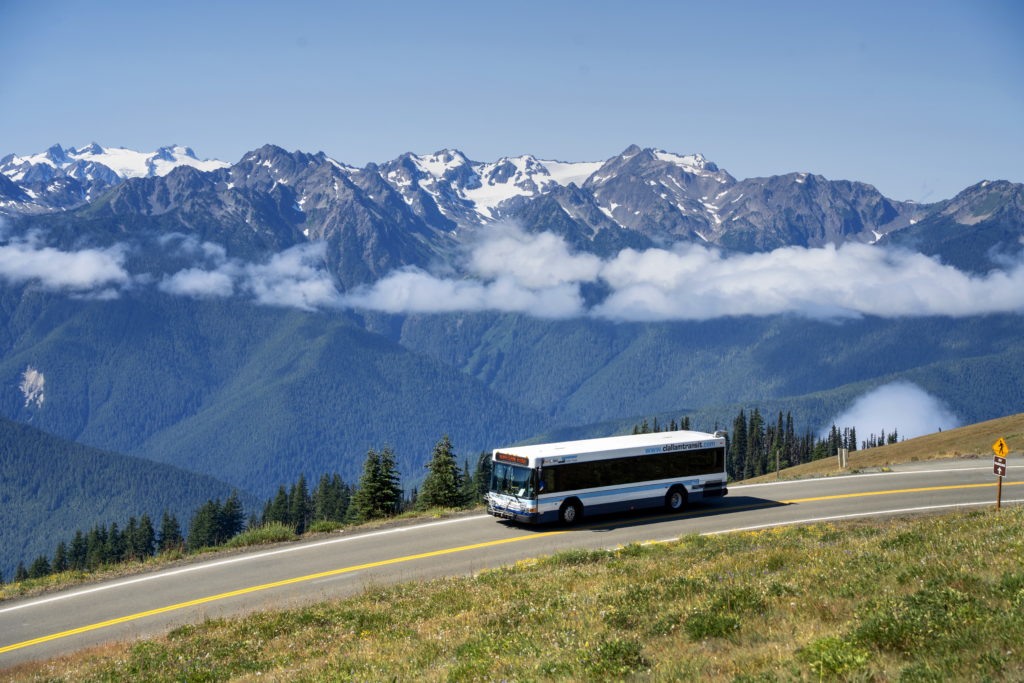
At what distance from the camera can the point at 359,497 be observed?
53.2 m

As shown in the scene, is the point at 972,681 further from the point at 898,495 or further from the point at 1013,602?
the point at 898,495

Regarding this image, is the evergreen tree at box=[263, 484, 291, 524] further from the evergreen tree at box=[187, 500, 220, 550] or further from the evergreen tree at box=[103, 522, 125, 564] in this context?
the evergreen tree at box=[103, 522, 125, 564]

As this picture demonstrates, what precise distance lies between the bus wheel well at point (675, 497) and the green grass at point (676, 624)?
11.1 metres

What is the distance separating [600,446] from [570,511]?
9.63ft

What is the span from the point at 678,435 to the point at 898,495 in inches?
400

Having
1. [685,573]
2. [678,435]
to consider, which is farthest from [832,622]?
[678,435]

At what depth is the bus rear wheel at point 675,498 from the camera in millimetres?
33188

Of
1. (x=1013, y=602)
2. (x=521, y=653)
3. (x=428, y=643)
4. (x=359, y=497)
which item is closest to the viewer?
(x=1013, y=602)

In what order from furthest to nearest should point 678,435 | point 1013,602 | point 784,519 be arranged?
point 678,435 < point 784,519 < point 1013,602

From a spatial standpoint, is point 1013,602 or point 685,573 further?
point 685,573

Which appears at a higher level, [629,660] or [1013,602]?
[1013,602]

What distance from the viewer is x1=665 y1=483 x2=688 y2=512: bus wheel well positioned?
109ft

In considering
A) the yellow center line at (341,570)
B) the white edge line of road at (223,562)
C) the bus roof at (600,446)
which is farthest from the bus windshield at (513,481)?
the white edge line of road at (223,562)

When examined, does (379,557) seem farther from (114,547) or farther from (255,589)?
(114,547)
